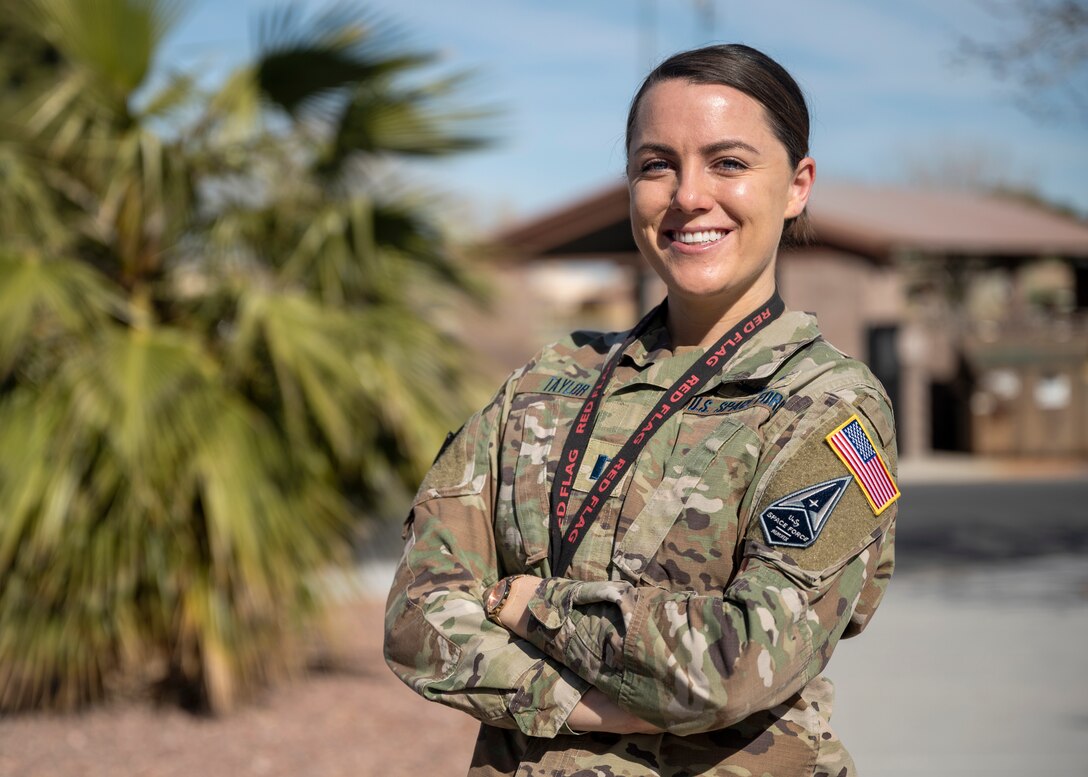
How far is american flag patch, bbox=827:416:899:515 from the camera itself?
1570 millimetres

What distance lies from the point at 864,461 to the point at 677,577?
0.96 feet

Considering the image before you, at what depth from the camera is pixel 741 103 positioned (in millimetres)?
1689

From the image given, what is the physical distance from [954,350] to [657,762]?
15.5 metres

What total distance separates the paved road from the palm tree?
4884mm

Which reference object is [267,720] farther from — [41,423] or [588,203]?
[588,203]

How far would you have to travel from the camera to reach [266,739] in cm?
486

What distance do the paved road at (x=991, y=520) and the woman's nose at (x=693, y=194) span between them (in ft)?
24.1

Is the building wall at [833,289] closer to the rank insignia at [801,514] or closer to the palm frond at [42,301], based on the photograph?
the palm frond at [42,301]

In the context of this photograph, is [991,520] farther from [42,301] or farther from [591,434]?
[591,434]

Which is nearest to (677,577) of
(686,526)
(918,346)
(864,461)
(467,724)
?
(686,526)

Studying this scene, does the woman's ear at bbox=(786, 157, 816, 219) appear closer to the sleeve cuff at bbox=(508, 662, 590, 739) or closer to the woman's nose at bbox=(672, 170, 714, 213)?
the woman's nose at bbox=(672, 170, 714, 213)

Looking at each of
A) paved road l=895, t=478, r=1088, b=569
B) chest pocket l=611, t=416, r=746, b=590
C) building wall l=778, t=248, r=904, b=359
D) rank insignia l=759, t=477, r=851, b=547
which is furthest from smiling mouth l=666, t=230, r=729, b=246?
building wall l=778, t=248, r=904, b=359

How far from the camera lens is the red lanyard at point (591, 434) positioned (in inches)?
65.4

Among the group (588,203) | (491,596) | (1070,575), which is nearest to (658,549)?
(491,596)
